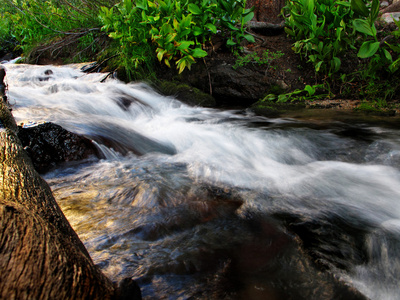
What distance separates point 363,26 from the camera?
4.55 metres

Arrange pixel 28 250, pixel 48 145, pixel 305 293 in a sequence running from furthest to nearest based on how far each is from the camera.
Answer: pixel 48 145
pixel 305 293
pixel 28 250

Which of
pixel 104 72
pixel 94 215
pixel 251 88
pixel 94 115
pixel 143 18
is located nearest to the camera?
pixel 94 215

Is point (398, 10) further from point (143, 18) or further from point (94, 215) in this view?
point (94, 215)

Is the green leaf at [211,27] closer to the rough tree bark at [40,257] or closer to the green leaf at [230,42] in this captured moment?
the green leaf at [230,42]

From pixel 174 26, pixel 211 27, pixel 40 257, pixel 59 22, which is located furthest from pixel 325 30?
pixel 59 22

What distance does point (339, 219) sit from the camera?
6.67 feet

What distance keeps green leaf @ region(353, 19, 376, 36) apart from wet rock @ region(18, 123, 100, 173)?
14.3 ft

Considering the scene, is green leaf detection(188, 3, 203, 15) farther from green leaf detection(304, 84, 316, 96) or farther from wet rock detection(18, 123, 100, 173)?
wet rock detection(18, 123, 100, 173)

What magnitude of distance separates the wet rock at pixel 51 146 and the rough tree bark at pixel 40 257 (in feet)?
6.33

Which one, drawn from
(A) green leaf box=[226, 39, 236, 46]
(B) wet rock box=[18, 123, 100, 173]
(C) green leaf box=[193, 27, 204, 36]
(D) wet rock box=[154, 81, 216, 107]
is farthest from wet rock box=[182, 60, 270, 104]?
(B) wet rock box=[18, 123, 100, 173]

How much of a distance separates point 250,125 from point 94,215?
305 cm

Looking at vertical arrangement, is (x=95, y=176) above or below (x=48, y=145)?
below

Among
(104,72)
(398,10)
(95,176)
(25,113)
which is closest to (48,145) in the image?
(95,176)

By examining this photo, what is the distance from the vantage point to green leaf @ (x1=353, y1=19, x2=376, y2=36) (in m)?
4.54
